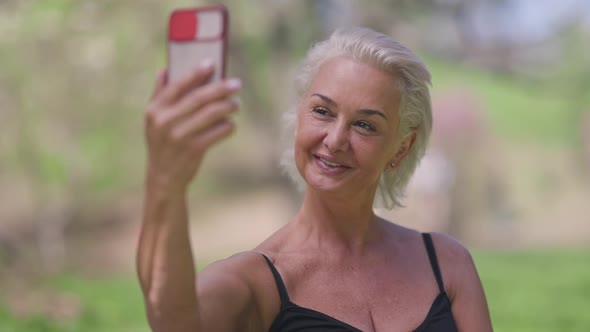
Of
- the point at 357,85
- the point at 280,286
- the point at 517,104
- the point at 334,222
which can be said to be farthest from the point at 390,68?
the point at 517,104

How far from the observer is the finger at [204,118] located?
1002mm

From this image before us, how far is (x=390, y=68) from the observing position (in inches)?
64.0

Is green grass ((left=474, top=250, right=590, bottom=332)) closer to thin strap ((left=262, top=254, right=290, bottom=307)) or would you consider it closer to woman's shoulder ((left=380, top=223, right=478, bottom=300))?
woman's shoulder ((left=380, top=223, right=478, bottom=300))

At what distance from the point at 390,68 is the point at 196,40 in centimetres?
68

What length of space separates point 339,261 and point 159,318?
69cm

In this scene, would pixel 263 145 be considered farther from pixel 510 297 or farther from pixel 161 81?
pixel 161 81

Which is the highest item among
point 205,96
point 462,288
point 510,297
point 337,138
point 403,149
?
point 205,96

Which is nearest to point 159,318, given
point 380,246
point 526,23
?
point 380,246

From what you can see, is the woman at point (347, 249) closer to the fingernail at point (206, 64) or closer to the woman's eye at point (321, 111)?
the woman's eye at point (321, 111)

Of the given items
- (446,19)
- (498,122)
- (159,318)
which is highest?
(159,318)

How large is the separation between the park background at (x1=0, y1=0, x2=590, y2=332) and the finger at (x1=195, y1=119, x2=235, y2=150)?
5770 millimetres

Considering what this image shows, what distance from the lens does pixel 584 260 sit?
23.2 ft

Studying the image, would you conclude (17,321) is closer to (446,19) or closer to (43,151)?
(43,151)

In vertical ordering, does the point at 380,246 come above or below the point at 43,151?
above
